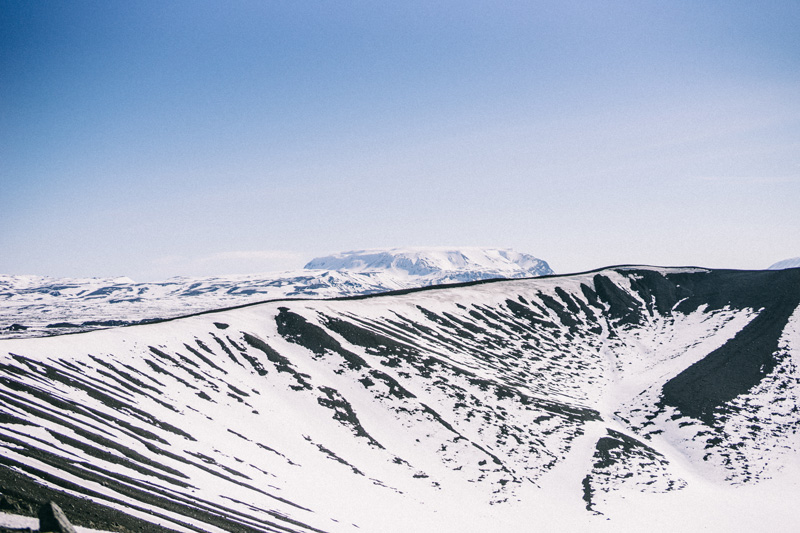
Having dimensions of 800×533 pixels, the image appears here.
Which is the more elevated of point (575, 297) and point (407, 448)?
point (575, 297)

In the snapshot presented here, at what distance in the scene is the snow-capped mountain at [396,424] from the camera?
105 feet

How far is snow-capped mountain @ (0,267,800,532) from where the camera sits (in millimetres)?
32000

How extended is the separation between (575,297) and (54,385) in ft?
409

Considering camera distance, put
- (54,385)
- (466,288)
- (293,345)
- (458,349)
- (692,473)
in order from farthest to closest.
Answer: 1. (466,288)
2. (458,349)
3. (293,345)
4. (692,473)
5. (54,385)

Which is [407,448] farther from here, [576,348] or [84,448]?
[576,348]

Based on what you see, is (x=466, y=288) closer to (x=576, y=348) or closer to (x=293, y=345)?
(x=576, y=348)

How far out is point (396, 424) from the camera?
61.0m

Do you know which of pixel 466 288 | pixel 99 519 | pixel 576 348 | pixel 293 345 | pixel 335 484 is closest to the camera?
pixel 99 519

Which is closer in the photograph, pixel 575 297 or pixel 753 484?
pixel 753 484

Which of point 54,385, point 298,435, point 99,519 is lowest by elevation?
point 298,435

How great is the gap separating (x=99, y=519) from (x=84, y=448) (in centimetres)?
1188

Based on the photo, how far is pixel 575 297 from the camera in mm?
132625

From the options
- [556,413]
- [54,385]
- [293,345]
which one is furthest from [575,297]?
[54,385]

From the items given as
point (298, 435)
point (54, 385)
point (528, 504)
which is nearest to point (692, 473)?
point (528, 504)
